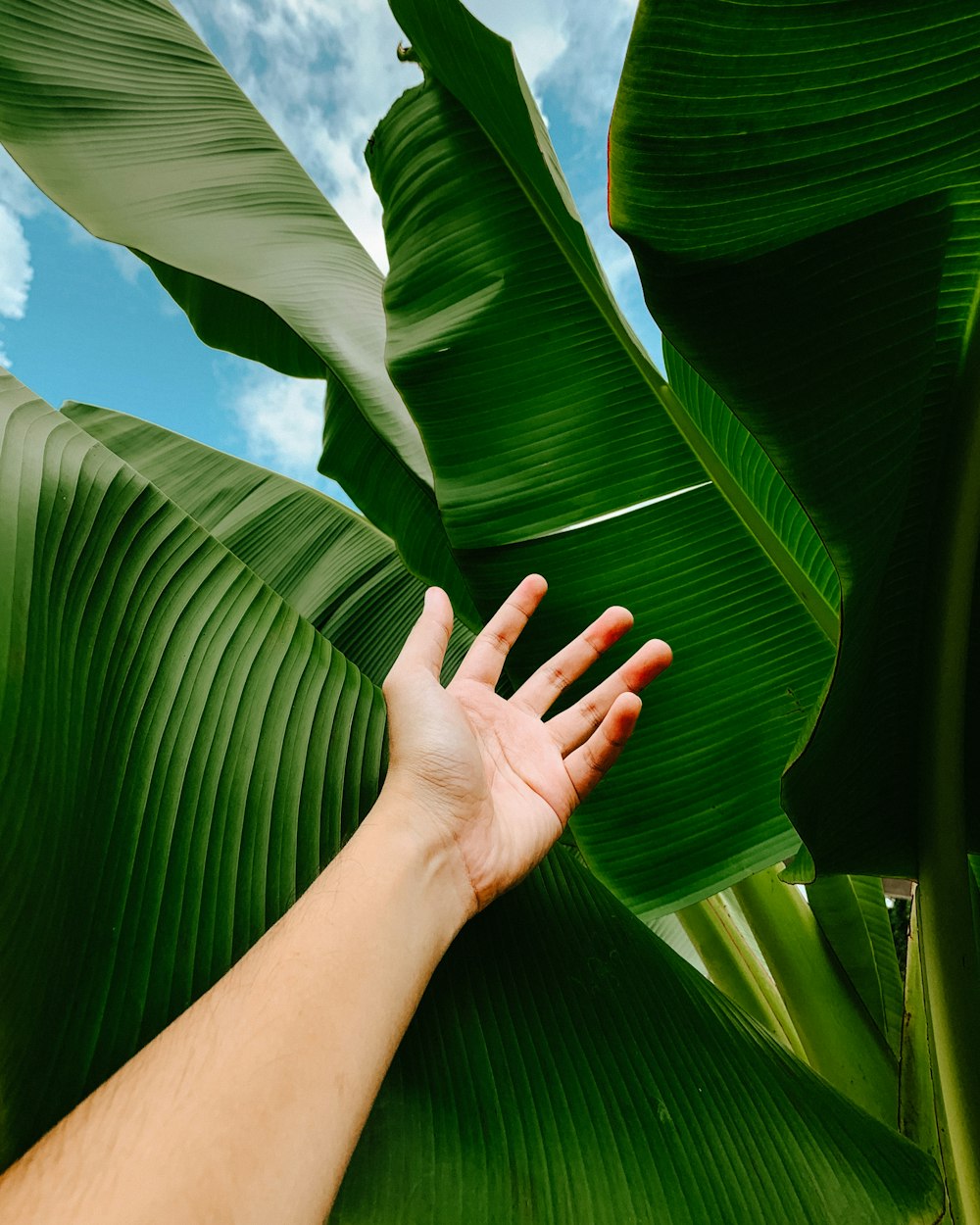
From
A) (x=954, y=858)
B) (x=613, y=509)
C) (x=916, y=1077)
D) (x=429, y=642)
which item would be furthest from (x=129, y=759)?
(x=916, y=1077)

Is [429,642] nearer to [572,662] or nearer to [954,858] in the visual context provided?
[572,662]

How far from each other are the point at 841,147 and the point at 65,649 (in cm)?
52

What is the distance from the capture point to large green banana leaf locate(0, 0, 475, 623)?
35.8 inches

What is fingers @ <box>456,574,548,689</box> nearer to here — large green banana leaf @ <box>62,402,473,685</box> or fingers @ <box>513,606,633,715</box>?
fingers @ <box>513,606,633,715</box>

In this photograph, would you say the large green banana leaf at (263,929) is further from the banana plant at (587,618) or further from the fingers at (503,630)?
the fingers at (503,630)

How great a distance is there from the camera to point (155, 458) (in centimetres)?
119

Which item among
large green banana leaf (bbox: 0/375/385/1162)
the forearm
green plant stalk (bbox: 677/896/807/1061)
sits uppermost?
large green banana leaf (bbox: 0/375/385/1162)

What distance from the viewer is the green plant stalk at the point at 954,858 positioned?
0.51m

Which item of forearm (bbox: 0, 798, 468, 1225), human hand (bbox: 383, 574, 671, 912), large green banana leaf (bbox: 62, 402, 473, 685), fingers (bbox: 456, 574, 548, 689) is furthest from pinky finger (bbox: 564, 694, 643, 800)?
large green banana leaf (bbox: 62, 402, 473, 685)

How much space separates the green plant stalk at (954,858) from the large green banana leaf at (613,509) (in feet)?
0.53

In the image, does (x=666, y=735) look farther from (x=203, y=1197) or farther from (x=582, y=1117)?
(x=203, y=1197)

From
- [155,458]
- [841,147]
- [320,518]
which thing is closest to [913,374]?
[841,147]

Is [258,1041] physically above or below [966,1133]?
above

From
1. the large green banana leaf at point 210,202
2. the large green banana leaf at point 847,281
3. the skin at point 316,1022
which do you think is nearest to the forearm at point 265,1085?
the skin at point 316,1022
